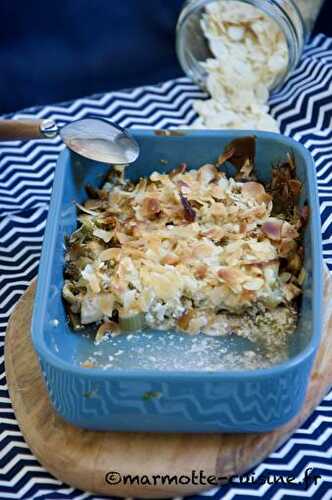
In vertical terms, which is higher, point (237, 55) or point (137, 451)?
point (237, 55)

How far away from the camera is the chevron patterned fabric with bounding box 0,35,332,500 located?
0.95 m

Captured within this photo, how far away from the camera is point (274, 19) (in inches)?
55.0

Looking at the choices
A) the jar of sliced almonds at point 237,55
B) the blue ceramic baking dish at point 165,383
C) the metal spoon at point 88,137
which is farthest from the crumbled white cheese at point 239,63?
the blue ceramic baking dish at point 165,383

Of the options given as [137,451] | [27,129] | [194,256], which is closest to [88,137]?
[27,129]

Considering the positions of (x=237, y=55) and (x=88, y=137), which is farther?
(x=237, y=55)

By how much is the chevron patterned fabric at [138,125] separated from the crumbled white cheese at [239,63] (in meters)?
0.04

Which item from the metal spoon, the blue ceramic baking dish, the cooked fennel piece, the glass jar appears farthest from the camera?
the glass jar

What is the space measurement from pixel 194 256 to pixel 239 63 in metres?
0.58


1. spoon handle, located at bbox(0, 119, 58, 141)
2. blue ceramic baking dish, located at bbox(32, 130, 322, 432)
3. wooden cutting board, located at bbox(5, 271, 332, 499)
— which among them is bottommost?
wooden cutting board, located at bbox(5, 271, 332, 499)

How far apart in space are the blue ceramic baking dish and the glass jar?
0.45 meters

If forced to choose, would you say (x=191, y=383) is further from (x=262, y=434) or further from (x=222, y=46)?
(x=222, y=46)

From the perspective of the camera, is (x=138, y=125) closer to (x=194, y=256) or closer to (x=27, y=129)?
(x=27, y=129)

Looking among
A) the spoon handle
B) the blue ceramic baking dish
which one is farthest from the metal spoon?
the blue ceramic baking dish

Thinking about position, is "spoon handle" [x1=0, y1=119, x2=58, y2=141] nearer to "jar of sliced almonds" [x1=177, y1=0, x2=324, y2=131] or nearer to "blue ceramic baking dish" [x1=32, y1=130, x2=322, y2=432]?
"blue ceramic baking dish" [x1=32, y1=130, x2=322, y2=432]
